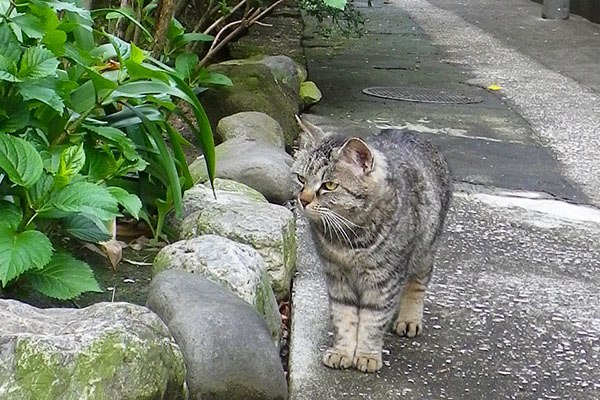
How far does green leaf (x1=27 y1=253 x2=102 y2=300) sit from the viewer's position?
3199mm

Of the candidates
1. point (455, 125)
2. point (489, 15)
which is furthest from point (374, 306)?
point (489, 15)

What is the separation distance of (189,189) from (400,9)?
1180 centimetres

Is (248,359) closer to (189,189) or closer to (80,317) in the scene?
(80,317)

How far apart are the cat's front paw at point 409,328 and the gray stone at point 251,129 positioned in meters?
2.09

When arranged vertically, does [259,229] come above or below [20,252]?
below

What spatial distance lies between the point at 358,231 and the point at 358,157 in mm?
284

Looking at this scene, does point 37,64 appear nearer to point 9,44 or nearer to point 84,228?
point 9,44

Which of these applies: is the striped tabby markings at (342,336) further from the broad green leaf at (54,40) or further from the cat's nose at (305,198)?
the broad green leaf at (54,40)

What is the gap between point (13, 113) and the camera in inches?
135

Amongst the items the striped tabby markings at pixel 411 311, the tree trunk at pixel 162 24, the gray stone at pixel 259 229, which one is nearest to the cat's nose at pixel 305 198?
the gray stone at pixel 259 229

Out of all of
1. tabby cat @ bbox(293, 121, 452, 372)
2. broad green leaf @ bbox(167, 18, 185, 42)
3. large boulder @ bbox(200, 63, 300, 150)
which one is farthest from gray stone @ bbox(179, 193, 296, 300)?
large boulder @ bbox(200, 63, 300, 150)

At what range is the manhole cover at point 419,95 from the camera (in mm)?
8305

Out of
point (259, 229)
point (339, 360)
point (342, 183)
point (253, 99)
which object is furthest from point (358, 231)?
point (253, 99)

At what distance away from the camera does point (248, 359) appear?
2.97 meters
